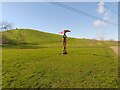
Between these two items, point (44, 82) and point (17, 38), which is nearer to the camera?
point (44, 82)

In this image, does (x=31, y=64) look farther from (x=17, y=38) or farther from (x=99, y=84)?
(x=17, y=38)

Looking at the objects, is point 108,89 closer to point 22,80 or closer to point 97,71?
point 97,71

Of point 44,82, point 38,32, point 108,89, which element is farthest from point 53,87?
point 38,32

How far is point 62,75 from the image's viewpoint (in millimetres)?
20391

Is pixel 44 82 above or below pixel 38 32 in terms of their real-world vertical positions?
below

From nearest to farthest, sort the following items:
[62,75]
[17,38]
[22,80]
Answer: [22,80] → [62,75] → [17,38]

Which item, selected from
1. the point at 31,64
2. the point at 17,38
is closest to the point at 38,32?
the point at 17,38

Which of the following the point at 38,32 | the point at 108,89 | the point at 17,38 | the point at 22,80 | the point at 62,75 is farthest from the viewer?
the point at 38,32

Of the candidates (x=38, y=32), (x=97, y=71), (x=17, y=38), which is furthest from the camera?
(x=38, y=32)

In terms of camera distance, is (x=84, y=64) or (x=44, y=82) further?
(x=84, y=64)

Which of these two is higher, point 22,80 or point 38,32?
point 38,32

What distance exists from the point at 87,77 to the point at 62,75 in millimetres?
2320

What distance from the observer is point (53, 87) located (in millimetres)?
17750

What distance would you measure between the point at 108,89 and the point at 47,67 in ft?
24.1
